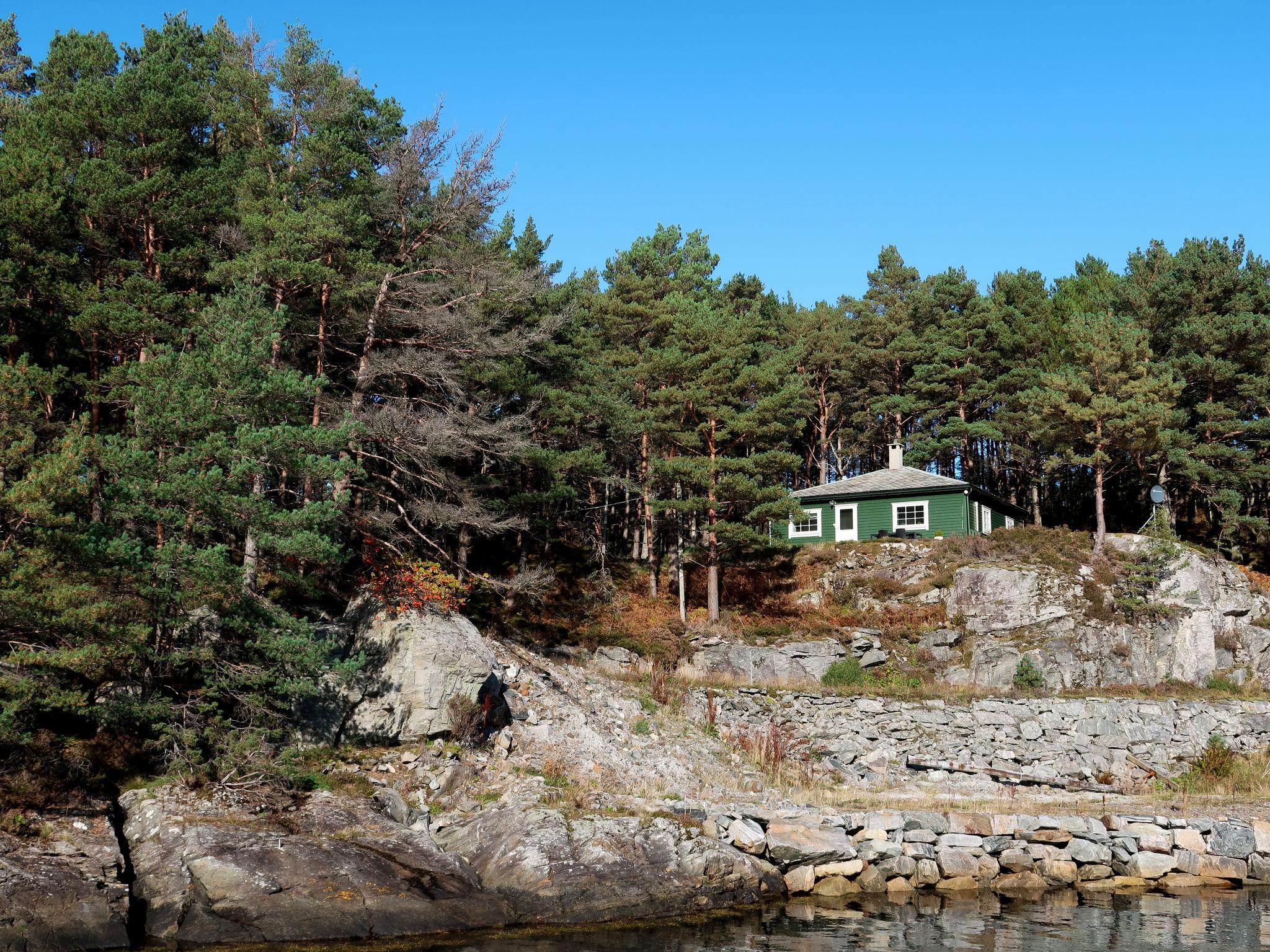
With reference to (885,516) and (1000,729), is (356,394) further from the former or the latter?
(885,516)

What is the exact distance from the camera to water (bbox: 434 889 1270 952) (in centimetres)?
1206

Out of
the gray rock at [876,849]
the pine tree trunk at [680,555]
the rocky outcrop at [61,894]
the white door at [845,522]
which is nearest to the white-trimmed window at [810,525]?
the white door at [845,522]

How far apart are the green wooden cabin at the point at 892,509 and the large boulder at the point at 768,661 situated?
6980 millimetres

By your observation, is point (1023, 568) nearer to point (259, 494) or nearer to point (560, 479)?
point (560, 479)

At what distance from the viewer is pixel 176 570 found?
48.5 feet

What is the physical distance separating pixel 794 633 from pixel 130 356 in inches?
777

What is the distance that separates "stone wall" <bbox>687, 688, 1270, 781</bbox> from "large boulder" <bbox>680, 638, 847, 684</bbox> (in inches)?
97.1

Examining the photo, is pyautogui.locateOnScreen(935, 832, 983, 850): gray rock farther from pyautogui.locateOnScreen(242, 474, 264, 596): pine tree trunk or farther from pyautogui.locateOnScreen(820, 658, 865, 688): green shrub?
pyautogui.locateOnScreen(242, 474, 264, 596): pine tree trunk

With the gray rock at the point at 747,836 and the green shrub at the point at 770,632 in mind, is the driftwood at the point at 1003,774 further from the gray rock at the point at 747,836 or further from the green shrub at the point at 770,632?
the gray rock at the point at 747,836

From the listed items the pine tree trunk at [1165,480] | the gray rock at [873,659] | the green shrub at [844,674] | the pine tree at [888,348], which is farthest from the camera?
the pine tree at [888,348]

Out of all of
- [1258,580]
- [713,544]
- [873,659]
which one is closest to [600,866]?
[873,659]

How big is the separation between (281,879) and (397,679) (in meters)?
5.35

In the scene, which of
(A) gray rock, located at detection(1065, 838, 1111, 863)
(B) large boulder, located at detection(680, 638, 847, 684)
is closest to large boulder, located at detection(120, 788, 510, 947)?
(A) gray rock, located at detection(1065, 838, 1111, 863)

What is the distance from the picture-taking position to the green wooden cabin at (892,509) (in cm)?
3472
